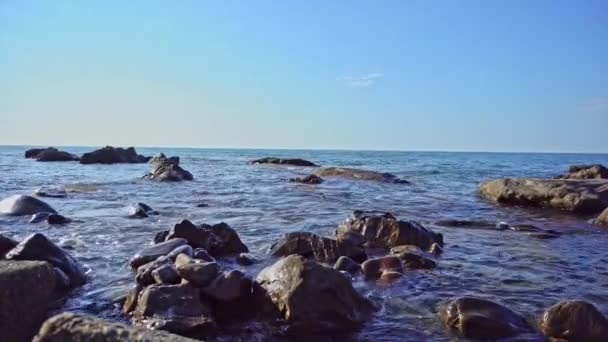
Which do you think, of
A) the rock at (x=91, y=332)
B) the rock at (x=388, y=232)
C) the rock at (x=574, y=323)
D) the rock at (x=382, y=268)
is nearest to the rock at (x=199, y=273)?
the rock at (x=382, y=268)

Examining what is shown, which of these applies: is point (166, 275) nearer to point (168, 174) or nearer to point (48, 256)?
point (48, 256)

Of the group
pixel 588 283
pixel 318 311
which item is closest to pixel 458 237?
pixel 588 283

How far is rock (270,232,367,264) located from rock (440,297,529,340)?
236 centimetres

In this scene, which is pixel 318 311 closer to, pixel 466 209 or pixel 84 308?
pixel 84 308

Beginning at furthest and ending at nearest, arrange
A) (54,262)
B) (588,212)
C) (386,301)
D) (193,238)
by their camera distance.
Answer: (588,212) < (193,238) < (54,262) < (386,301)

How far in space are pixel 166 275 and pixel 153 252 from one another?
1.49m

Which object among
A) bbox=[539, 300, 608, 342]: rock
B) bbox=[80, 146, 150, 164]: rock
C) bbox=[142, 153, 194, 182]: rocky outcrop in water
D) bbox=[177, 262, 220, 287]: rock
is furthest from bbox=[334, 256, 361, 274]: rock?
bbox=[80, 146, 150, 164]: rock

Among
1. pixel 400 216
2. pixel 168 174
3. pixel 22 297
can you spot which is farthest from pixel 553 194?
pixel 168 174

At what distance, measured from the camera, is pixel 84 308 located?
15.7 feet

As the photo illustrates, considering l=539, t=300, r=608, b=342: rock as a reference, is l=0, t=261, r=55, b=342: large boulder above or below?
above

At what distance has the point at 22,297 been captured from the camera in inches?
139

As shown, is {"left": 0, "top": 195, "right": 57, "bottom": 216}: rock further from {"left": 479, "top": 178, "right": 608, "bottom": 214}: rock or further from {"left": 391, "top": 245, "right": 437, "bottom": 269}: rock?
{"left": 479, "top": 178, "right": 608, "bottom": 214}: rock

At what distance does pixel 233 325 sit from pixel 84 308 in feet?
5.16

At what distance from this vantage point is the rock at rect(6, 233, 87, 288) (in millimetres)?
5527
